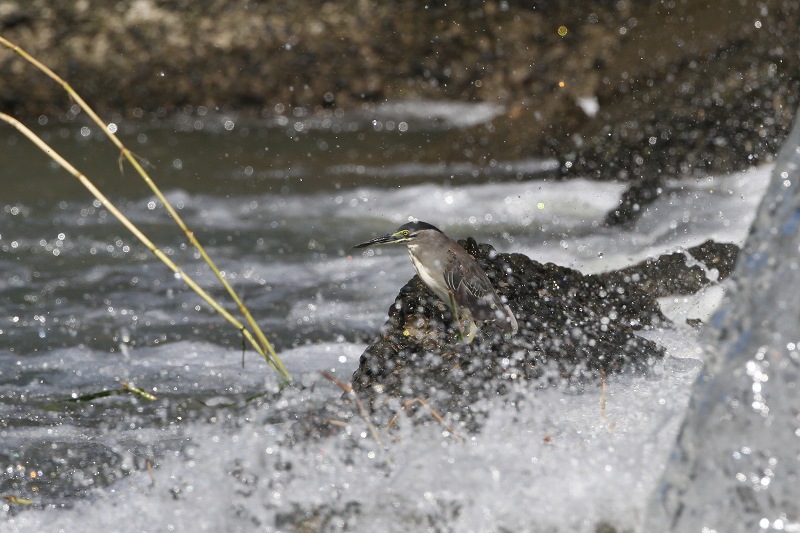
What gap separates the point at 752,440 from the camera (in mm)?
2564

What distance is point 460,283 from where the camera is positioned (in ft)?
11.6

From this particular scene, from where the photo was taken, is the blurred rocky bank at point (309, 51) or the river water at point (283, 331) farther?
the blurred rocky bank at point (309, 51)

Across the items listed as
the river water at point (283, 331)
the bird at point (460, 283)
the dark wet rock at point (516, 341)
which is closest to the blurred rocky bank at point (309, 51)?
the river water at point (283, 331)

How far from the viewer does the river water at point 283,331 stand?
2920 millimetres

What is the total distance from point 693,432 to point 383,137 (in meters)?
7.07

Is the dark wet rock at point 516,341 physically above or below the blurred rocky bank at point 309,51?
below

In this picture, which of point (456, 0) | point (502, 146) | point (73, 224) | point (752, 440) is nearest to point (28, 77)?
point (73, 224)

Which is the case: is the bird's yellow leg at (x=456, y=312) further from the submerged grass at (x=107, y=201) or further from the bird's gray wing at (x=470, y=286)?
the submerged grass at (x=107, y=201)

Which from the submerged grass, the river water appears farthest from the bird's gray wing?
the submerged grass

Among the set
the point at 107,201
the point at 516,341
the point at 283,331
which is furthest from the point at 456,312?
the point at 283,331

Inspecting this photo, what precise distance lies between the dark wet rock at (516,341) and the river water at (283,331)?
118 millimetres

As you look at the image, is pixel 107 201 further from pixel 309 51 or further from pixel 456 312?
pixel 309 51

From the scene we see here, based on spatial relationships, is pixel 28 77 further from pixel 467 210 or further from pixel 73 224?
pixel 467 210

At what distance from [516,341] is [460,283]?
28 cm
